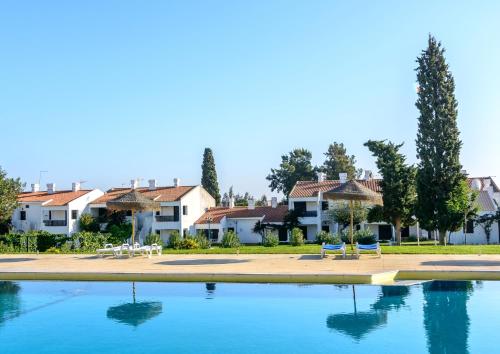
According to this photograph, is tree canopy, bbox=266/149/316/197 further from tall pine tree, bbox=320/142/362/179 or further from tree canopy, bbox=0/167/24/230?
tree canopy, bbox=0/167/24/230

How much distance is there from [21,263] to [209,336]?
14.1 metres

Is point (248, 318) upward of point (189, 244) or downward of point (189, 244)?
downward

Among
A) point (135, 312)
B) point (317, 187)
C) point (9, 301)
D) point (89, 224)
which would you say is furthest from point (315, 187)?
point (135, 312)

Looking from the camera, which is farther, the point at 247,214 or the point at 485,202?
the point at 247,214

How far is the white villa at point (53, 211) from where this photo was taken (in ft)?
160

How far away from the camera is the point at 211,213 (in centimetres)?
5206

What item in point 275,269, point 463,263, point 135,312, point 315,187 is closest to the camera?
point 135,312

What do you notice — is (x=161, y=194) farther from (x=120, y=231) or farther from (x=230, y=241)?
(x=230, y=241)

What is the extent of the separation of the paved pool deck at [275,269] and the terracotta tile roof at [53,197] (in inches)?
1086

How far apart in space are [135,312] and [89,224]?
35078mm

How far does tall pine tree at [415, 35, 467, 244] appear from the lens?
35.3 m

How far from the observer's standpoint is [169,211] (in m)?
48.0

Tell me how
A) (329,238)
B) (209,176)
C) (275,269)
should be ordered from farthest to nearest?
(209,176) → (329,238) → (275,269)

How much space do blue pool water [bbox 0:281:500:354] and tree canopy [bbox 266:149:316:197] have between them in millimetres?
52542
